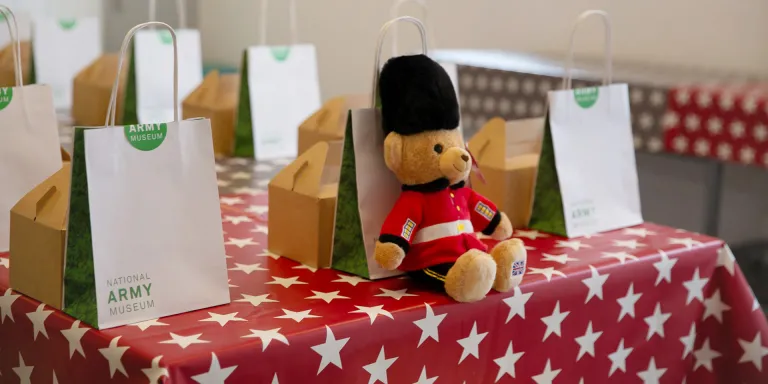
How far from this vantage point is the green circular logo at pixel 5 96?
55.0 inches

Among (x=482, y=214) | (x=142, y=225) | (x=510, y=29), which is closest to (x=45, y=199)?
(x=142, y=225)

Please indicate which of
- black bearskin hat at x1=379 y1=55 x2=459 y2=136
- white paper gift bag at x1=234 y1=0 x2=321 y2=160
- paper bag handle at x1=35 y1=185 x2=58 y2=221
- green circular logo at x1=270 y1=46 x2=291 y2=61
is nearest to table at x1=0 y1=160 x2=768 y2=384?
paper bag handle at x1=35 y1=185 x2=58 y2=221

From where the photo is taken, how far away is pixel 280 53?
2217mm

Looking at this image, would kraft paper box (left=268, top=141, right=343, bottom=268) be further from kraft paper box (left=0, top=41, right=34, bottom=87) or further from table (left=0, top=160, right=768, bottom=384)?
kraft paper box (left=0, top=41, right=34, bottom=87)

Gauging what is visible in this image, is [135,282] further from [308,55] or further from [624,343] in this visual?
[308,55]

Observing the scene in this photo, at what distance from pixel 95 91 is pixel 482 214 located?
136cm

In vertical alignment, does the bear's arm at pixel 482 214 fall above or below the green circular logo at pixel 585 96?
below

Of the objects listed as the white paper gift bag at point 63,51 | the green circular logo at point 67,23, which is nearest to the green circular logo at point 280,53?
the white paper gift bag at point 63,51

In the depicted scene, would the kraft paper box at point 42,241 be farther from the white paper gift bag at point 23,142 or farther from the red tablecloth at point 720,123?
the red tablecloth at point 720,123

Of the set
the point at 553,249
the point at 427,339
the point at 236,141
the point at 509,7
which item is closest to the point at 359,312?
the point at 427,339

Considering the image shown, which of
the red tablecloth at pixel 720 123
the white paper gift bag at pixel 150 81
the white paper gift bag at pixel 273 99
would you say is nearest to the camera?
the white paper gift bag at pixel 273 99

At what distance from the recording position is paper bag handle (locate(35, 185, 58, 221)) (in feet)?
3.99

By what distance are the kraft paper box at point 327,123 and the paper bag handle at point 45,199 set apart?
2.46ft

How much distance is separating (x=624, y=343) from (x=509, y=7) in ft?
8.18
